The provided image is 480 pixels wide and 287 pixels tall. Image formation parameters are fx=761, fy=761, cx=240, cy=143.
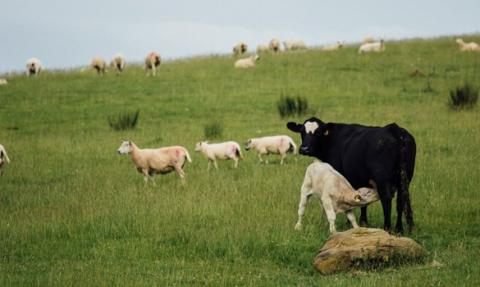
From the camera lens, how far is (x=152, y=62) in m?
37.9

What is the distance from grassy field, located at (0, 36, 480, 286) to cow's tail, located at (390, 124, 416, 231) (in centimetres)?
44

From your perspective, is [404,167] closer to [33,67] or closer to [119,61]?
[119,61]

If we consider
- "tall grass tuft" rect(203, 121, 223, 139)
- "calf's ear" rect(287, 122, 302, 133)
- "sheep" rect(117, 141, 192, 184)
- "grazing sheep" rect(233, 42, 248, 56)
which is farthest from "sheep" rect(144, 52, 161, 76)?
"calf's ear" rect(287, 122, 302, 133)

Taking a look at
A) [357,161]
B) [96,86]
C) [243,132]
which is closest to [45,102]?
[96,86]

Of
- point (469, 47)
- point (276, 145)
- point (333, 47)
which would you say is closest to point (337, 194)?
point (276, 145)

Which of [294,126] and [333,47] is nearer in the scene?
[294,126]

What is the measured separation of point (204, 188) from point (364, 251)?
638cm

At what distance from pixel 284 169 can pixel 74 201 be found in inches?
201

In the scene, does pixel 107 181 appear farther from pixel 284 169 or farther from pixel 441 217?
pixel 441 217

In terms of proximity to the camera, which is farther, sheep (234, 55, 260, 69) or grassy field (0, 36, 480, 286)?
sheep (234, 55, 260, 69)

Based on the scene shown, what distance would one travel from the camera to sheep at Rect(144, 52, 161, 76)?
37906 millimetres

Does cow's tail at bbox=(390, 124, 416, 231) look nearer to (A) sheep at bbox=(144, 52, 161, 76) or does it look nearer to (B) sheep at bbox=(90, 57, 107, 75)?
(A) sheep at bbox=(144, 52, 161, 76)

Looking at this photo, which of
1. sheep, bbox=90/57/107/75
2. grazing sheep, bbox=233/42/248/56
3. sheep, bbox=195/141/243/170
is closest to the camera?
sheep, bbox=195/141/243/170

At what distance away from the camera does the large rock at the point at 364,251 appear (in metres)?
9.54
